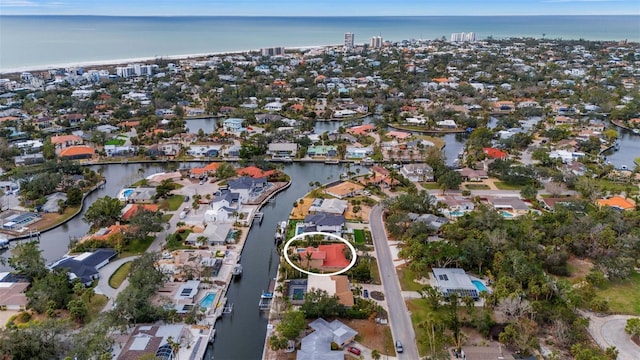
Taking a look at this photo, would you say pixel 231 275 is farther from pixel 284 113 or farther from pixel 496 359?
pixel 284 113

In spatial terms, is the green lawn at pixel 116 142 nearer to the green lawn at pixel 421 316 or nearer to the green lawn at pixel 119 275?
the green lawn at pixel 119 275

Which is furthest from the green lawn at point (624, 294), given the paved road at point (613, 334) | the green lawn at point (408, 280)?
the green lawn at point (408, 280)

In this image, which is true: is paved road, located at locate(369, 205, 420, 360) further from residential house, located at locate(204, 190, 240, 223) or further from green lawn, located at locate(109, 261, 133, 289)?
green lawn, located at locate(109, 261, 133, 289)

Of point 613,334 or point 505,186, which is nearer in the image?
point 613,334

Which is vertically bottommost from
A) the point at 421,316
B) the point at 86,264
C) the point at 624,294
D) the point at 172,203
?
the point at 421,316

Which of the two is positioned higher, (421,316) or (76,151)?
(76,151)

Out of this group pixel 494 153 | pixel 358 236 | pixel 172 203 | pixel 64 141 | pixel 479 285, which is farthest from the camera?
pixel 64 141

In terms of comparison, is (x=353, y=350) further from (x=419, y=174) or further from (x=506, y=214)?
(x=419, y=174)

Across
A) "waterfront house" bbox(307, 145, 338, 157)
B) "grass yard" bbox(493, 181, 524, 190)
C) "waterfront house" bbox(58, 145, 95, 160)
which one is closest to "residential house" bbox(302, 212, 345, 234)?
"waterfront house" bbox(307, 145, 338, 157)

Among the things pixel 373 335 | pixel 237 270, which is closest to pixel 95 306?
pixel 237 270

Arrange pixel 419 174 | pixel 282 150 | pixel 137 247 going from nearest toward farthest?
pixel 137 247, pixel 419 174, pixel 282 150
